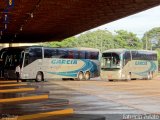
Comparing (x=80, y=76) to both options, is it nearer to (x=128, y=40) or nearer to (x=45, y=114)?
(x=45, y=114)

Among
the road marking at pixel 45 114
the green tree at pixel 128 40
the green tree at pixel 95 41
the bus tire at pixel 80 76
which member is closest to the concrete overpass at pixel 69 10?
the road marking at pixel 45 114

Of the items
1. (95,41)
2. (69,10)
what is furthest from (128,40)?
(69,10)

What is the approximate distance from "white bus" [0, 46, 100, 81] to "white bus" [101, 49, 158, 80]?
5.73ft

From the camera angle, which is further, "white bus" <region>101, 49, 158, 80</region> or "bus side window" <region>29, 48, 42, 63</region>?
"white bus" <region>101, 49, 158, 80</region>

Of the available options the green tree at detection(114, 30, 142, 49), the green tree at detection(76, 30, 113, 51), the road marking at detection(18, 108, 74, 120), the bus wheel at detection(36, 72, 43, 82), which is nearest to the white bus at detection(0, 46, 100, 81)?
the bus wheel at detection(36, 72, 43, 82)

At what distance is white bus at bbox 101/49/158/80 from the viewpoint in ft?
116

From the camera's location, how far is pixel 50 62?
3372 centimetres

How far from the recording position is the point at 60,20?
89.8ft

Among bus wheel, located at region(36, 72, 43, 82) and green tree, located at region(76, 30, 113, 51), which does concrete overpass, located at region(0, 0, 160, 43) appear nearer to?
bus wheel, located at region(36, 72, 43, 82)

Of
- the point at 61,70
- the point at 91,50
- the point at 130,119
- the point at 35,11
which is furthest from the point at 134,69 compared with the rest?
the point at 130,119

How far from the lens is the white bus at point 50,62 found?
31.8m

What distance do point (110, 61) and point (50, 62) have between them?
5585mm

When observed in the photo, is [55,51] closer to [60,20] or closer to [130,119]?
[60,20]

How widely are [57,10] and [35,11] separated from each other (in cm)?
142
